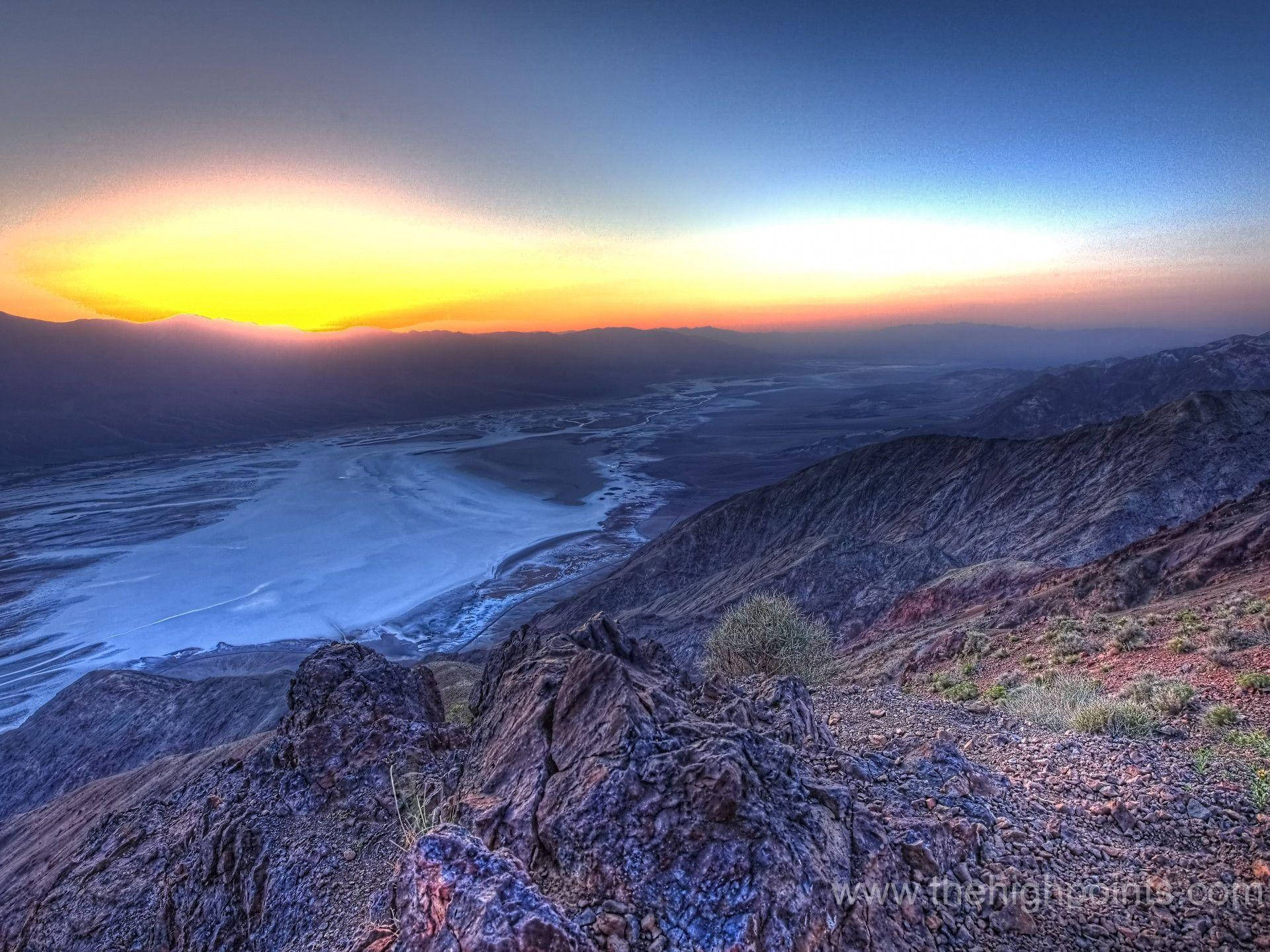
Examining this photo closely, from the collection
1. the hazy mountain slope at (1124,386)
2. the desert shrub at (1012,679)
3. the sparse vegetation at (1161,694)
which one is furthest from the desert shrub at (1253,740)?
→ the hazy mountain slope at (1124,386)

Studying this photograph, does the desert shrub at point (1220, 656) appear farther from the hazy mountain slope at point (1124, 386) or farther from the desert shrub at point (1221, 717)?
the hazy mountain slope at point (1124, 386)

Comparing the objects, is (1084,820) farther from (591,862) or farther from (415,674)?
(415,674)

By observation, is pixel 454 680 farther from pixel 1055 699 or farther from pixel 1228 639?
pixel 1228 639

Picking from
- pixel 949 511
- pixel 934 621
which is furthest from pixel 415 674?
pixel 949 511


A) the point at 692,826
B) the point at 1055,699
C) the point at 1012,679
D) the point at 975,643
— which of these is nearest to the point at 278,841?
the point at 692,826

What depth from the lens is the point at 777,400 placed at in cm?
16350

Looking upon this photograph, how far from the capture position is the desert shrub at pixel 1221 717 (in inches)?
221

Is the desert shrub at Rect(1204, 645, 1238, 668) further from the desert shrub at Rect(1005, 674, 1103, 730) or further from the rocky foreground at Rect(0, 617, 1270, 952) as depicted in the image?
the rocky foreground at Rect(0, 617, 1270, 952)

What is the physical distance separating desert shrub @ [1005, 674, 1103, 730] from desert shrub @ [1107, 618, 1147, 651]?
132 centimetres

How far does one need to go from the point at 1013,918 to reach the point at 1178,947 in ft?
2.28

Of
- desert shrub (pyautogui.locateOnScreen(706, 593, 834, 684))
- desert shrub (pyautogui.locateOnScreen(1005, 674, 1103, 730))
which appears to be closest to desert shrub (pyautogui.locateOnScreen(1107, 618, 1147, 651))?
desert shrub (pyautogui.locateOnScreen(1005, 674, 1103, 730))

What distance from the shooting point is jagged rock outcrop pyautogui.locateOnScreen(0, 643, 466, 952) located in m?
4.89

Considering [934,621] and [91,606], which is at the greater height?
[934,621]

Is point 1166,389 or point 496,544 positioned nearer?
point 496,544
